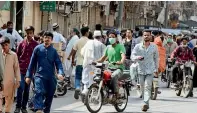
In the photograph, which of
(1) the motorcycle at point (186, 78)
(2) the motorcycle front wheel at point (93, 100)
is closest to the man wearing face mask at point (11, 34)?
(2) the motorcycle front wheel at point (93, 100)

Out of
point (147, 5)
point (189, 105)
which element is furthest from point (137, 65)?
point (147, 5)

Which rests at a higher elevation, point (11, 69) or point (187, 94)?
point (11, 69)

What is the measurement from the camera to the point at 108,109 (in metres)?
13.2

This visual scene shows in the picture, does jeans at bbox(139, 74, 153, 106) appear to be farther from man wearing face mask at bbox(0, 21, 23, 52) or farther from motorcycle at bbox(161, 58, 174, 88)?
motorcycle at bbox(161, 58, 174, 88)

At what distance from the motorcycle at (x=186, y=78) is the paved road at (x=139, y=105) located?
290mm

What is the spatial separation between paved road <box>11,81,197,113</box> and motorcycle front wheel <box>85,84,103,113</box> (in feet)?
2.07

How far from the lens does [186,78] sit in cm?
1653

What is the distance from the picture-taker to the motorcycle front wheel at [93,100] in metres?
12.0

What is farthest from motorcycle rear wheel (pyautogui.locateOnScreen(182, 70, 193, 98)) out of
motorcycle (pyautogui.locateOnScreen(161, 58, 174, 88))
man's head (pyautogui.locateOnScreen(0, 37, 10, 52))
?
man's head (pyautogui.locateOnScreen(0, 37, 10, 52))

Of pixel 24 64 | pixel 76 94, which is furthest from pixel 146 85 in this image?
pixel 24 64

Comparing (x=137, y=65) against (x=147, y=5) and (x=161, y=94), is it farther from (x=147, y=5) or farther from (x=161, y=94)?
(x=147, y=5)

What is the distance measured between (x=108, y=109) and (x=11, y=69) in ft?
10.7

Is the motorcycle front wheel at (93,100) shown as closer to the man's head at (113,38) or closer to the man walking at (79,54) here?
the man's head at (113,38)

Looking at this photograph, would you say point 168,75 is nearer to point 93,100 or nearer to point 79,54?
point 79,54
